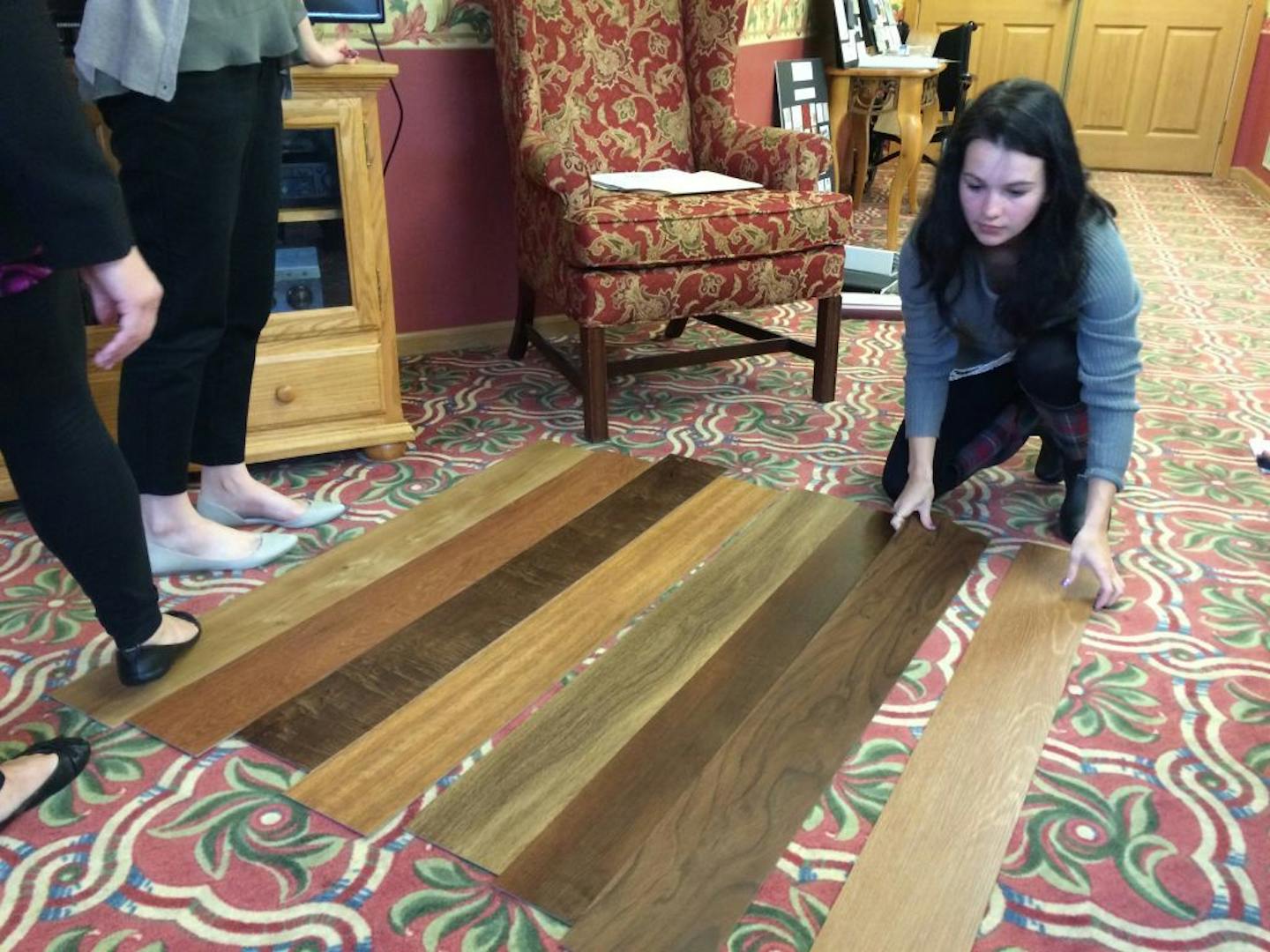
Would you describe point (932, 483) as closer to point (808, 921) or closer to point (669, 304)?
point (669, 304)

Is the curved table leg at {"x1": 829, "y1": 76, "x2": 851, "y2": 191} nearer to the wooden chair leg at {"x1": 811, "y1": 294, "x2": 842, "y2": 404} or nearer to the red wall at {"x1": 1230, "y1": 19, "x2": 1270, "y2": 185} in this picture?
the wooden chair leg at {"x1": 811, "y1": 294, "x2": 842, "y2": 404}

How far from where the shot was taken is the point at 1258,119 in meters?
5.45

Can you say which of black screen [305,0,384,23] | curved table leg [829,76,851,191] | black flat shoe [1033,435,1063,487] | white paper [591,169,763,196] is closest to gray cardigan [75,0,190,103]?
black screen [305,0,384,23]

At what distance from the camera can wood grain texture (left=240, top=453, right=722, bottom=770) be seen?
125 cm

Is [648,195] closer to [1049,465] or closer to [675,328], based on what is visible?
[675,328]

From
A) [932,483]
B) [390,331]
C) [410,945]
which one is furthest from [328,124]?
[410,945]

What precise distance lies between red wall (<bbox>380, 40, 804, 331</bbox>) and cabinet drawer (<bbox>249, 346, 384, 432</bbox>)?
68cm

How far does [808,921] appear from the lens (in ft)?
3.24

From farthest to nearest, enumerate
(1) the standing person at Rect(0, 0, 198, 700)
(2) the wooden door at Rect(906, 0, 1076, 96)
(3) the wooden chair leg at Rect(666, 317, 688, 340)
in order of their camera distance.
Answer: (2) the wooden door at Rect(906, 0, 1076, 96) < (3) the wooden chair leg at Rect(666, 317, 688, 340) < (1) the standing person at Rect(0, 0, 198, 700)

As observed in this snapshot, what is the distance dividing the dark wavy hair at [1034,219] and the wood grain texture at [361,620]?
72cm

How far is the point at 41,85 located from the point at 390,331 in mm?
1161

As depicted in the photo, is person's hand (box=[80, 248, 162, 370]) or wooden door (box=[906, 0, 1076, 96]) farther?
wooden door (box=[906, 0, 1076, 96])

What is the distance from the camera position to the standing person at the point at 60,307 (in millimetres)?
854

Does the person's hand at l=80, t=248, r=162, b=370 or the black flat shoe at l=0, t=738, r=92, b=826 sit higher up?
the person's hand at l=80, t=248, r=162, b=370
